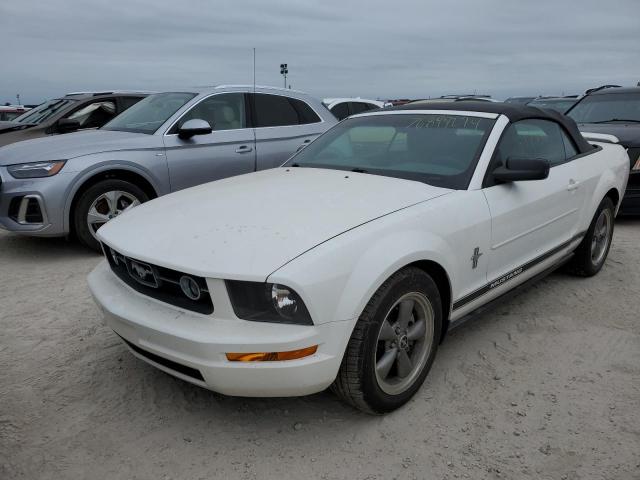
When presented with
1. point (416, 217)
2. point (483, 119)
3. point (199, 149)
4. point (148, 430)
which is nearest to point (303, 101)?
point (199, 149)

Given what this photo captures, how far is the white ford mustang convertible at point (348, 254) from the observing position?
2.22m

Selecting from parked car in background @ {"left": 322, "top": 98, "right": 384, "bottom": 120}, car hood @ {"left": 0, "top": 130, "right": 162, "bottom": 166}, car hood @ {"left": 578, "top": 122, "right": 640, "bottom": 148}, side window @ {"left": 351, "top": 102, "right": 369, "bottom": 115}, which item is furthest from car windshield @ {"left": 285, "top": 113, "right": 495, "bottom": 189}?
side window @ {"left": 351, "top": 102, "right": 369, "bottom": 115}

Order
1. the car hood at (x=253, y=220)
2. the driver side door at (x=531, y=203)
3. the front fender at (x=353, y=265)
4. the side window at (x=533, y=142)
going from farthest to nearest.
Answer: the side window at (x=533, y=142) → the driver side door at (x=531, y=203) → the car hood at (x=253, y=220) → the front fender at (x=353, y=265)

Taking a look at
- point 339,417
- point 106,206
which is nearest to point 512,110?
point 339,417

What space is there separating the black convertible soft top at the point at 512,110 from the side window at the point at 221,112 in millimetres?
2569

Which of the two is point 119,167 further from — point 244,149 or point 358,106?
point 358,106

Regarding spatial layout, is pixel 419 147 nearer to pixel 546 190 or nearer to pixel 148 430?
pixel 546 190

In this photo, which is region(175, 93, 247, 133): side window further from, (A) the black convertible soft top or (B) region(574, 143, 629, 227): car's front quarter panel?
(B) region(574, 143, 629, 227): car's front quarter panel

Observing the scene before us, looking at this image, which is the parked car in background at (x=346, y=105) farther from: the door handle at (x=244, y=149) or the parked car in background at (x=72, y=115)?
the door handle at (x=244, y=149)

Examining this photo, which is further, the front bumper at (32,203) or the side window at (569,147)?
the front bumper at (32,203)

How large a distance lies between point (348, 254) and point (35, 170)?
3874 millimetres

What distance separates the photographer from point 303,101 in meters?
6.85

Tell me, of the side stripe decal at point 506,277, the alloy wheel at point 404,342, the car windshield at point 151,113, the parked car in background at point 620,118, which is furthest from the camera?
the parked car in background at point 620,118

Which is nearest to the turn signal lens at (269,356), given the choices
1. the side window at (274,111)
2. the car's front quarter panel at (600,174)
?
the car's front quarter panel at (600,174)
